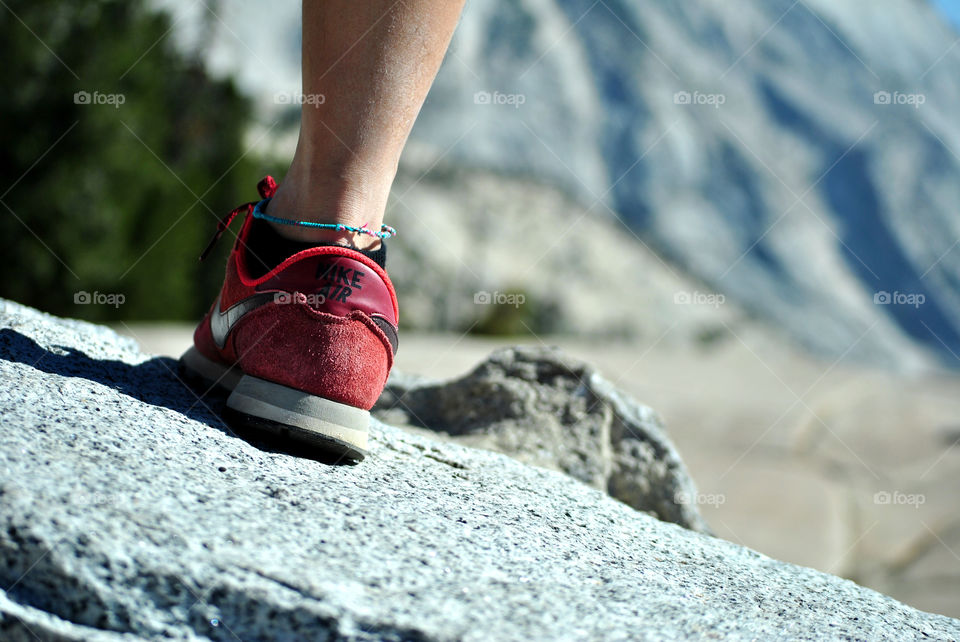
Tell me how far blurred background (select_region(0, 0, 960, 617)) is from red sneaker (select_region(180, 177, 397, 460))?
265cm

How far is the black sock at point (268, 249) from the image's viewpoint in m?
1.33

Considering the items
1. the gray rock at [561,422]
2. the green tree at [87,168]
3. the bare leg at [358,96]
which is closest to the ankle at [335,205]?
the bare leg at [358,96]

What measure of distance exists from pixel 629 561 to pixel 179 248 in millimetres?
7758

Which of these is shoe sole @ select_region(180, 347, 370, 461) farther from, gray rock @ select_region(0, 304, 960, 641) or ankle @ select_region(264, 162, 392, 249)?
ankle @ select_region(264, 162, 392, 249)

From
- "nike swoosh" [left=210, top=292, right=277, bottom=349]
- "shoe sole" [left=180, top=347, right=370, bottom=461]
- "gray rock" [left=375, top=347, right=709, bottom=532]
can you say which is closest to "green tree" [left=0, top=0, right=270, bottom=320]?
"gray rock" [left=375, top=347, right=709, bottom=532]

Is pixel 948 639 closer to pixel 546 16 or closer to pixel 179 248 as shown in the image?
pixel 179 248

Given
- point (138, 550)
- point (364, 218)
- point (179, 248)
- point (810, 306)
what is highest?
point (810, 306)

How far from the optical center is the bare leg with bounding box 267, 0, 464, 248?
1.18 m

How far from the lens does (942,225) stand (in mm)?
27953

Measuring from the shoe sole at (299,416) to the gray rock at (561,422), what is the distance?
656mm

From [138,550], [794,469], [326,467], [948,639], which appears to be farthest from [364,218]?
[794,469]

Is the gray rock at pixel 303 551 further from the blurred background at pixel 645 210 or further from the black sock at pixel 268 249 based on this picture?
the blurred background at pixel 645 210

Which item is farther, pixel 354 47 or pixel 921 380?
pixel 921 380

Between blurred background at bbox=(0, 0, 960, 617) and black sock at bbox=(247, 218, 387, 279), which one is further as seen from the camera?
blurred background at bbox=(0, 0, 960, 617)
